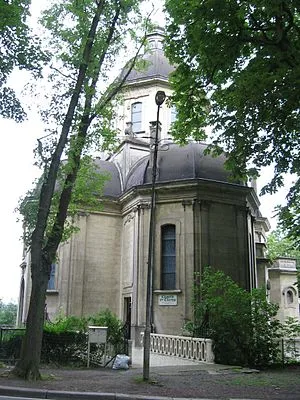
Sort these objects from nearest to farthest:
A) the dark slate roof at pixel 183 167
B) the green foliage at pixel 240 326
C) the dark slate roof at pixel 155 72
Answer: the green foliage at pixel 240 326 < the dark slate roof at pixel 183 167 < the dark slate roof at pixel 155 72

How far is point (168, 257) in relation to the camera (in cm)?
2559

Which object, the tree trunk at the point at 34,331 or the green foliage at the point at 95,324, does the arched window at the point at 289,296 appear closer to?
the green foliage at the point at 95,324

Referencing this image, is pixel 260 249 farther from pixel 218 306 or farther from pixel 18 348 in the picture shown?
pixel 18 348

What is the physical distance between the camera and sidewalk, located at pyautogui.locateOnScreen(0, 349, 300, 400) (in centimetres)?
994

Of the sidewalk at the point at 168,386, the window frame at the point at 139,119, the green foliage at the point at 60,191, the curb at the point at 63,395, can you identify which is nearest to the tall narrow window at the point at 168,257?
the green foliage at the point at 60,191

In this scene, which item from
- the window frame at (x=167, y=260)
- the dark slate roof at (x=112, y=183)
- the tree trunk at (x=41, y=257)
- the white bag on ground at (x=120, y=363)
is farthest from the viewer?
the dark slate roof at (x=112, y=183)

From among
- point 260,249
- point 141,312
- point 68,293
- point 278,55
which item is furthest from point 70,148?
point 260,249

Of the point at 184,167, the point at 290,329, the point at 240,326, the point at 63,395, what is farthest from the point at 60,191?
the point at 184,167

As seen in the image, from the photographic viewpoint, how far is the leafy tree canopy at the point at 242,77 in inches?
503

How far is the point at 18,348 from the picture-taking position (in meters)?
17.0

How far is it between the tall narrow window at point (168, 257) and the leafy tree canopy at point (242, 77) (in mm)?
9480

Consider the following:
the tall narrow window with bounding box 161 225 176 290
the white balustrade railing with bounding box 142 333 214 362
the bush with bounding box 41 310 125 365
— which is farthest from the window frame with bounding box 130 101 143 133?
the bush with bounding box 41 310 125 365

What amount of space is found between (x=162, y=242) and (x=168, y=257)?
907 millimetres

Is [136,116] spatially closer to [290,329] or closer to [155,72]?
[155,72]
